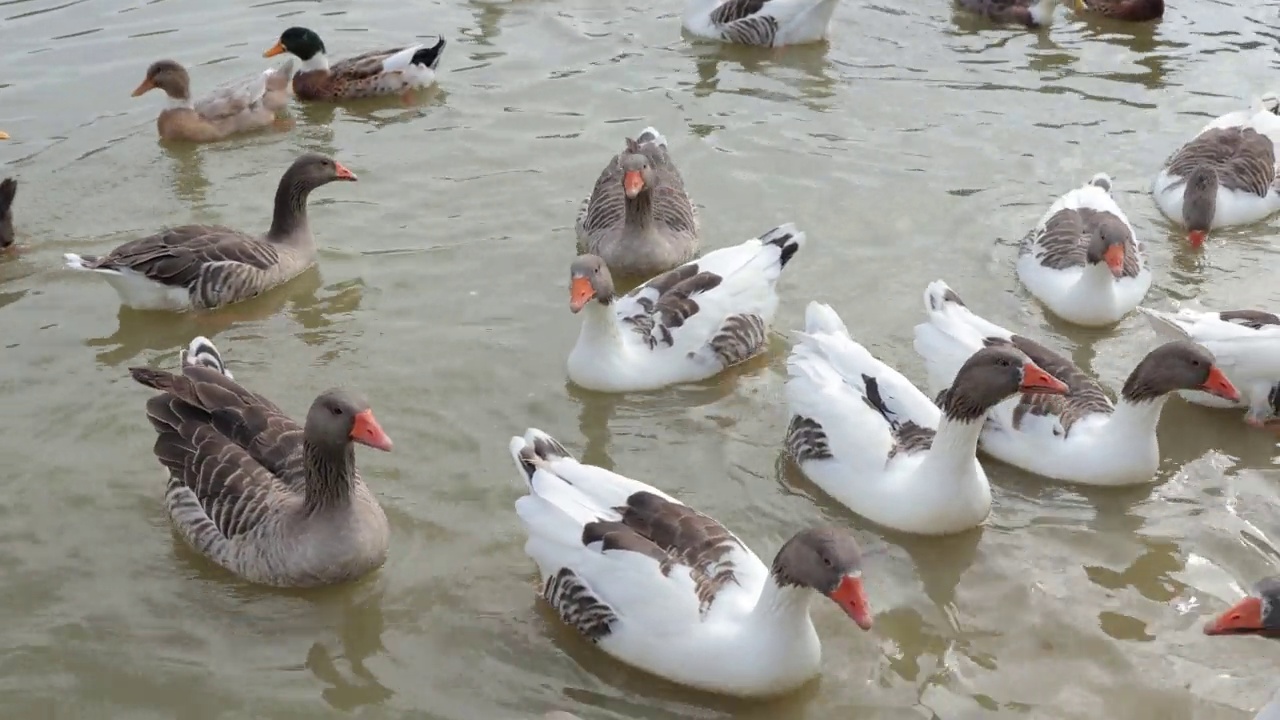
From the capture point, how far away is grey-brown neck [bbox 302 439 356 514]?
6.91 meters

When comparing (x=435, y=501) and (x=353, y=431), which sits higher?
(x=353, y=431)

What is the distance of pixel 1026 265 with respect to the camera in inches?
401

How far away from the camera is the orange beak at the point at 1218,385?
7742mm

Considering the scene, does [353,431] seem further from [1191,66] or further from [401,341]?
[1191,66]

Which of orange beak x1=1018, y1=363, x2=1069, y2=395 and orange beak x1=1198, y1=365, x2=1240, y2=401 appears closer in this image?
orange beak x1=1018, y1=363, x2=1069, y2=395

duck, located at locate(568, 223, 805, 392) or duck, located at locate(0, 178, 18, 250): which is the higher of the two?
duck, located at locate(0, 178, 18, 250)

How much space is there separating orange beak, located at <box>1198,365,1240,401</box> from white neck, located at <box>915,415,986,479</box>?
1448 millimetres

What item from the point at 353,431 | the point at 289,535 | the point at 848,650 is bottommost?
the point at 848,650

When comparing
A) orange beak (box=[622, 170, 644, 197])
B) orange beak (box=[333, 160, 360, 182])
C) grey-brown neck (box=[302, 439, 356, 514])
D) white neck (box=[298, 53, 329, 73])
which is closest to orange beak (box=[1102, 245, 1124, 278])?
orange beak (box=[622, 170, 644, 197])

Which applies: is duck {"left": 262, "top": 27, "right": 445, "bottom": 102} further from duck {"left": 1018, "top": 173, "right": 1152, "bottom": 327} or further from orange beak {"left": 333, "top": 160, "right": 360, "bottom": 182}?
duck {"left": 1018, "top": 173, "right": 1152, "bottom": 327}

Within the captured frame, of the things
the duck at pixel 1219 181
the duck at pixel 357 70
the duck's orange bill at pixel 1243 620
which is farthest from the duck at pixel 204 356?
the duck at pixel 1219 181

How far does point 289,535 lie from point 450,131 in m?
6.66

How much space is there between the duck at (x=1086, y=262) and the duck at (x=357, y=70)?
6287 mm


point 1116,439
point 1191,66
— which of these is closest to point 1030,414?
point 1116,439
